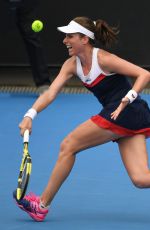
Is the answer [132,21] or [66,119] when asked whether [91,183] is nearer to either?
[66,119]

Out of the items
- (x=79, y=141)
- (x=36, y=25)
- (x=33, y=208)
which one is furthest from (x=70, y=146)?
(x=36, y=25)

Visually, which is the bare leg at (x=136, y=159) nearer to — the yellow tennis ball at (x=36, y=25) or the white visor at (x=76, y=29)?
the white visor at (x=76, y=29)

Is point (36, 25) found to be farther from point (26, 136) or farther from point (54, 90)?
point (26, 136)

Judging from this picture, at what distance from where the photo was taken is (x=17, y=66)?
439 inches

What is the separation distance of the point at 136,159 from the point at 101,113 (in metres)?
0.40

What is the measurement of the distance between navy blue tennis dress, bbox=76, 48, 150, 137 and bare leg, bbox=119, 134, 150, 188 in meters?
0.06

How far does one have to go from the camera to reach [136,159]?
5.52 metres

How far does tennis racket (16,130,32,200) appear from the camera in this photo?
520 cm

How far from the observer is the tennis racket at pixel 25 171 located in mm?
5199

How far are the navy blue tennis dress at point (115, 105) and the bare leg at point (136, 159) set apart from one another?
6 cm

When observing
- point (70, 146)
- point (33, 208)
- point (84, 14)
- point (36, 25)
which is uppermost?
point (70, 146)

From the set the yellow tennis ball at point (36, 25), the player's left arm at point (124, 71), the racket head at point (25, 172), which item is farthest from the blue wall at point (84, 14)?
the racket head at point (25, 172)

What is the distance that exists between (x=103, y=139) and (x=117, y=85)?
39cm

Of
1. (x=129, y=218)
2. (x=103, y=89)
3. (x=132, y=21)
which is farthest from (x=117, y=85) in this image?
(x=132, y=21)
